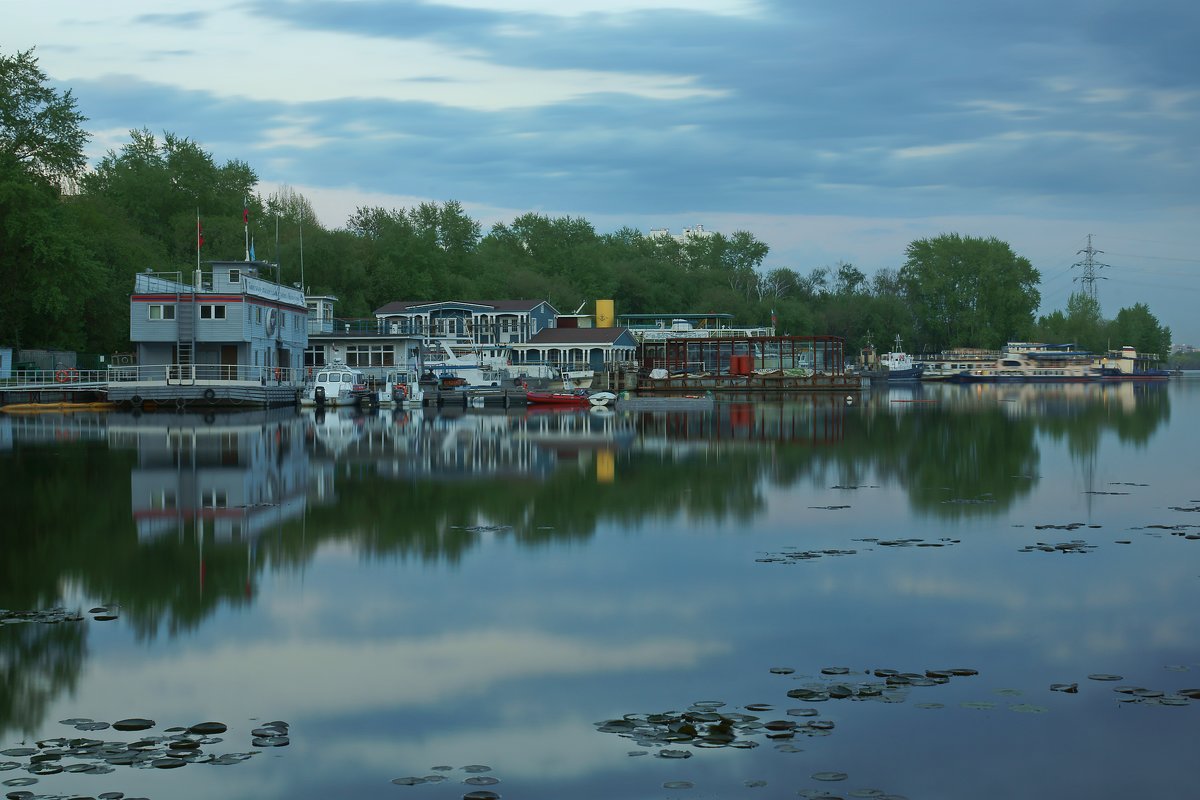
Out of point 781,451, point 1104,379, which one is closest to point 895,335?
point 1104,379

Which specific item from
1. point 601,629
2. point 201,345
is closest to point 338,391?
point 201,345

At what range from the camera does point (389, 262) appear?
4250 inches

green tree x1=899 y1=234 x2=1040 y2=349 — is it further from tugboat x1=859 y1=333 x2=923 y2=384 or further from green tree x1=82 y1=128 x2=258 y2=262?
green tree x1=82 y1=128 x2=258 y2=262

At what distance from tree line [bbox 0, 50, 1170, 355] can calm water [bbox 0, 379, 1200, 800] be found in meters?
36.0

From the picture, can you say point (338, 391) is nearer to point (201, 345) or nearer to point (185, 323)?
point (201, 345)

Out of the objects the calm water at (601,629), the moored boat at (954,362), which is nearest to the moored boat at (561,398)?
the calm water at (601,629)

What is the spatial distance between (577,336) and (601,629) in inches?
3219

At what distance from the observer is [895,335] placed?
154 meters

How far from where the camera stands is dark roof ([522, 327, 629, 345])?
94688 millimetres

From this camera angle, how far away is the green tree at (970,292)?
521 ft

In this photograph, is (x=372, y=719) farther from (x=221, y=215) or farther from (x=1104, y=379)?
(x=1104, y=379)

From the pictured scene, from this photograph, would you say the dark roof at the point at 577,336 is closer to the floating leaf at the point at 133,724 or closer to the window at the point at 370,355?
the window at the point at 370,355

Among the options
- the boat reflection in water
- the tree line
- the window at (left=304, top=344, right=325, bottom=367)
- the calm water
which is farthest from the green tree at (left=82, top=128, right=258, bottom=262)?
the calm water

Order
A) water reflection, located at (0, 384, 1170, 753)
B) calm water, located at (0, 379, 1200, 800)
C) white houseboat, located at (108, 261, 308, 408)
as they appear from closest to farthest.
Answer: calm water, located at (0, 379, 1200, 800) → water reflection, located at (0, 384, 1170, 753) → white houseboat, located at (108, 261, 308, 408)
